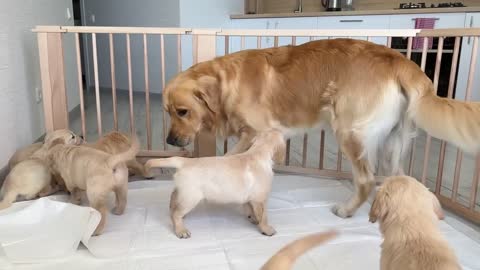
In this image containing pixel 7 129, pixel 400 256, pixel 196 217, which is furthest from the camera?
pixel 7 129

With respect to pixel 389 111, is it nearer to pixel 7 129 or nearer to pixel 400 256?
pixel 400 256

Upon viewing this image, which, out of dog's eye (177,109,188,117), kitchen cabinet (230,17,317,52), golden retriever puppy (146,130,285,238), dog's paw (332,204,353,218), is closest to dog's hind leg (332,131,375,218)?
dog's paw (332,204,353,218)

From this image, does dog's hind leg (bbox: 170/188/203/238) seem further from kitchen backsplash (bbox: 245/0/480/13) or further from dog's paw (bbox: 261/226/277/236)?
kitchen backsplash (bbox: 245/0/480/13)

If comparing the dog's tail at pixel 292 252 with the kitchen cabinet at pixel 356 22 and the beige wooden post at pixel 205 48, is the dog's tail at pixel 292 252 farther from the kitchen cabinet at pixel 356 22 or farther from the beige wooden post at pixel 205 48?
the kitchen cabinet at pixel 356 22

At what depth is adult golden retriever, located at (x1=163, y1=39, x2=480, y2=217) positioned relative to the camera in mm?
1576

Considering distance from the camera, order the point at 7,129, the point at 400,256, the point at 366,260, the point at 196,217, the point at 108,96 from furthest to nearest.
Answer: the point at 108,96
the point at 7,129
the point at 196,217
the point at 366,260
the point at 400,256

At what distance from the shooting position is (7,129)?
2027 mm

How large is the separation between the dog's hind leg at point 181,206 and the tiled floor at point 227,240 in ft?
0.12

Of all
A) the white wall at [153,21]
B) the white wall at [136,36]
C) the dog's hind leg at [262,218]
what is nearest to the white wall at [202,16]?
the white wall at [153,21]

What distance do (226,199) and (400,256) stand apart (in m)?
0.63

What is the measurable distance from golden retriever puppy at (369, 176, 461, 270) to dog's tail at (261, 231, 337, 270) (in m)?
0.22

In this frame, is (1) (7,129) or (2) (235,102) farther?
(1) (7,129)

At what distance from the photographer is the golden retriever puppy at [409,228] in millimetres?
920

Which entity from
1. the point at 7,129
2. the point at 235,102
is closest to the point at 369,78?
the point at 235,102
